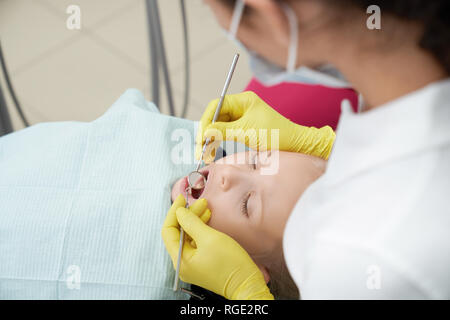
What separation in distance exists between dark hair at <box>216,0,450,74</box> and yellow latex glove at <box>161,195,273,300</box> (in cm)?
57

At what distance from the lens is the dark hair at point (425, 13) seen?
0.49 meters

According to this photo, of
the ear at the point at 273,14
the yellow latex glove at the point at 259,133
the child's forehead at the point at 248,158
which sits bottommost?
the ear at the point at 273,14

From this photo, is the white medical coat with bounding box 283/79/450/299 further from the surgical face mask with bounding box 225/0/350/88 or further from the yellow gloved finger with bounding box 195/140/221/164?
the yellow gloved finger with bounding box 195/140/221/164

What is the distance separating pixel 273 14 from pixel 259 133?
670mm

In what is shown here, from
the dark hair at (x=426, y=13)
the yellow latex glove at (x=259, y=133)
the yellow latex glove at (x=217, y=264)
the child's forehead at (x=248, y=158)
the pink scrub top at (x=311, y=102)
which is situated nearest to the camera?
the dark hair at (x=426, y=13)

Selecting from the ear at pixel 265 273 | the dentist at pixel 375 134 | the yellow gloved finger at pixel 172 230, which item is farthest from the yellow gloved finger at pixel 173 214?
the dentist at pixel 375 134

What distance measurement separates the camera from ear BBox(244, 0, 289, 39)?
0.50 m

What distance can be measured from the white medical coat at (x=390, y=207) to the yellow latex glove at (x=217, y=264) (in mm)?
257

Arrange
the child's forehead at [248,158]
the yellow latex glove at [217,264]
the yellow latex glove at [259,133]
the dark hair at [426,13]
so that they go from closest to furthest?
1. the dark hair at [426,13]
2. the yellow latex glove at [217,264]
3. the child's forehead at [248,158]
4. the yellow latex glove at [259,133]

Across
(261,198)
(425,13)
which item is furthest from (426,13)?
(261,198)

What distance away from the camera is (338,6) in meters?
0.50

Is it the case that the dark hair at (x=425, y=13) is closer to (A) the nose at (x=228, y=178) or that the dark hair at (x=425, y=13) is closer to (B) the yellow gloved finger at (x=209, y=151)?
(A) the nose at (x=228, y=178)

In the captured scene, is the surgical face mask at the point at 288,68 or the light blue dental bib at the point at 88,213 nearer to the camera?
the surgical face mask at the point at 288,68
